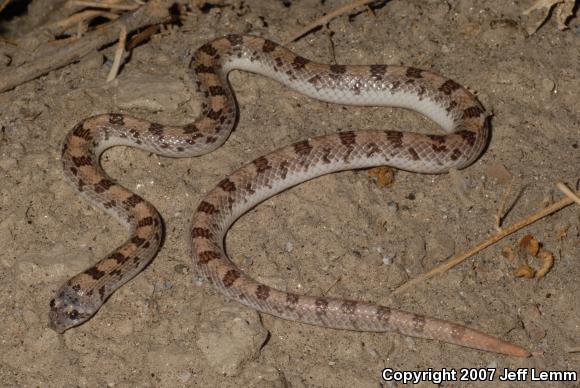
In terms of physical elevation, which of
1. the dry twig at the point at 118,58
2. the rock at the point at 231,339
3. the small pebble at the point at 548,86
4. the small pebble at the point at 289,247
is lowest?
the rock at the point at 231,339

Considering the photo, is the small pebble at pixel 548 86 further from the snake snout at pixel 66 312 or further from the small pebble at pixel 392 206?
the snake snout at pixel 66 312

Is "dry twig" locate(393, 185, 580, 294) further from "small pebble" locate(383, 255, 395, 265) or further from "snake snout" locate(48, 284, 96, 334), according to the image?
"snake snout" locate(48, 284, 96, 334)

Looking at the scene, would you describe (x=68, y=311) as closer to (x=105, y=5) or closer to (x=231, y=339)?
(x=231, y=339)

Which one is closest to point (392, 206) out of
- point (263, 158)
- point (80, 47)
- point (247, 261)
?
point (263, 158)

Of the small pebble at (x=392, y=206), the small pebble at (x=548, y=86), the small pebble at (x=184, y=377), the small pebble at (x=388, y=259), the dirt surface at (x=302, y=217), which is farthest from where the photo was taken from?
the small pebble at (x=548, y=86)

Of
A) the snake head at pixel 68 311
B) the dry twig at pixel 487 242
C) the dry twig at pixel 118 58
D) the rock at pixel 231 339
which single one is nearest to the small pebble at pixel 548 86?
the dry twig at pixel 487 242

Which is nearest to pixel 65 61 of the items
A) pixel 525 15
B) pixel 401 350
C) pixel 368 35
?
pixel 368 35

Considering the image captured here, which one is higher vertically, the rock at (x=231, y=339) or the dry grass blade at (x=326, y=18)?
the dry grass blade at (x=326, y=18)
